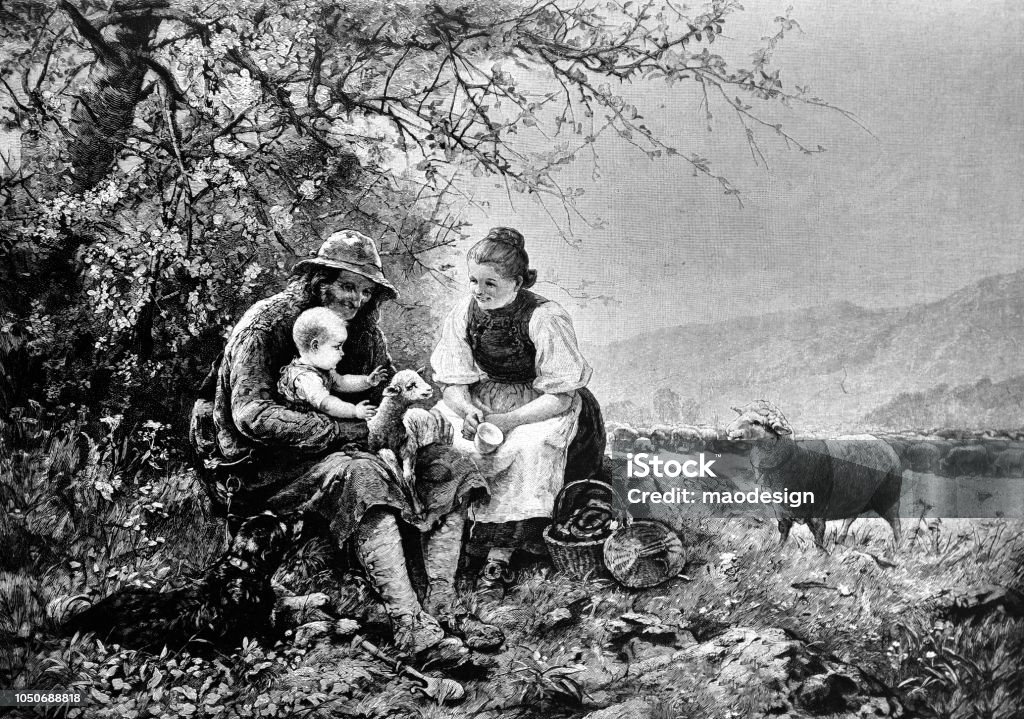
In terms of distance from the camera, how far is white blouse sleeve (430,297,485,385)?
13.2 feet

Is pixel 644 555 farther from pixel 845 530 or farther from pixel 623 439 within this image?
pixel 845 530

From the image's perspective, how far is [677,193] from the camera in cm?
415

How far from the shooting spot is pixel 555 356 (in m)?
4.03

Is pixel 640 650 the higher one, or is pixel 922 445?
pixel 922 445

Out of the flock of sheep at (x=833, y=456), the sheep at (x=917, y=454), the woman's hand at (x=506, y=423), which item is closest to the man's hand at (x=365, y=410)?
the woman's hand at (x=506, y=423)

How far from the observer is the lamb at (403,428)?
3990mm

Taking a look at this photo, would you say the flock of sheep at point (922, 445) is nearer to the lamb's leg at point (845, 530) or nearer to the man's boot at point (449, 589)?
the lamb's leg at point (845, 530)

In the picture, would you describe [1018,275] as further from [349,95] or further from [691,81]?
[349,95]

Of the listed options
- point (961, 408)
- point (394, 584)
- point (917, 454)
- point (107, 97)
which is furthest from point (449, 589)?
point (107, 97)

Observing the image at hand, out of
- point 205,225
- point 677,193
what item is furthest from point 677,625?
point 205,225

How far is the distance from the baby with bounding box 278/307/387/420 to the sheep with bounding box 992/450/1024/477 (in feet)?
9.30

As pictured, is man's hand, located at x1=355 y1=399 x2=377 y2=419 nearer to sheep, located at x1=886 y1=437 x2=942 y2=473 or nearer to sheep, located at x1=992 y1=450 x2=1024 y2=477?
sheep, located at x1=886 y1=437 x2=942 y2=473

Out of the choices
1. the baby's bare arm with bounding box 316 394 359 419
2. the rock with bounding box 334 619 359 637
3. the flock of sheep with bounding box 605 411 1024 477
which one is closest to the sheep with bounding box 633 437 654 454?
the flock of sheep with bounding box 605 411 1024 477

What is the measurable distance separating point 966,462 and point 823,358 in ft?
2.58
